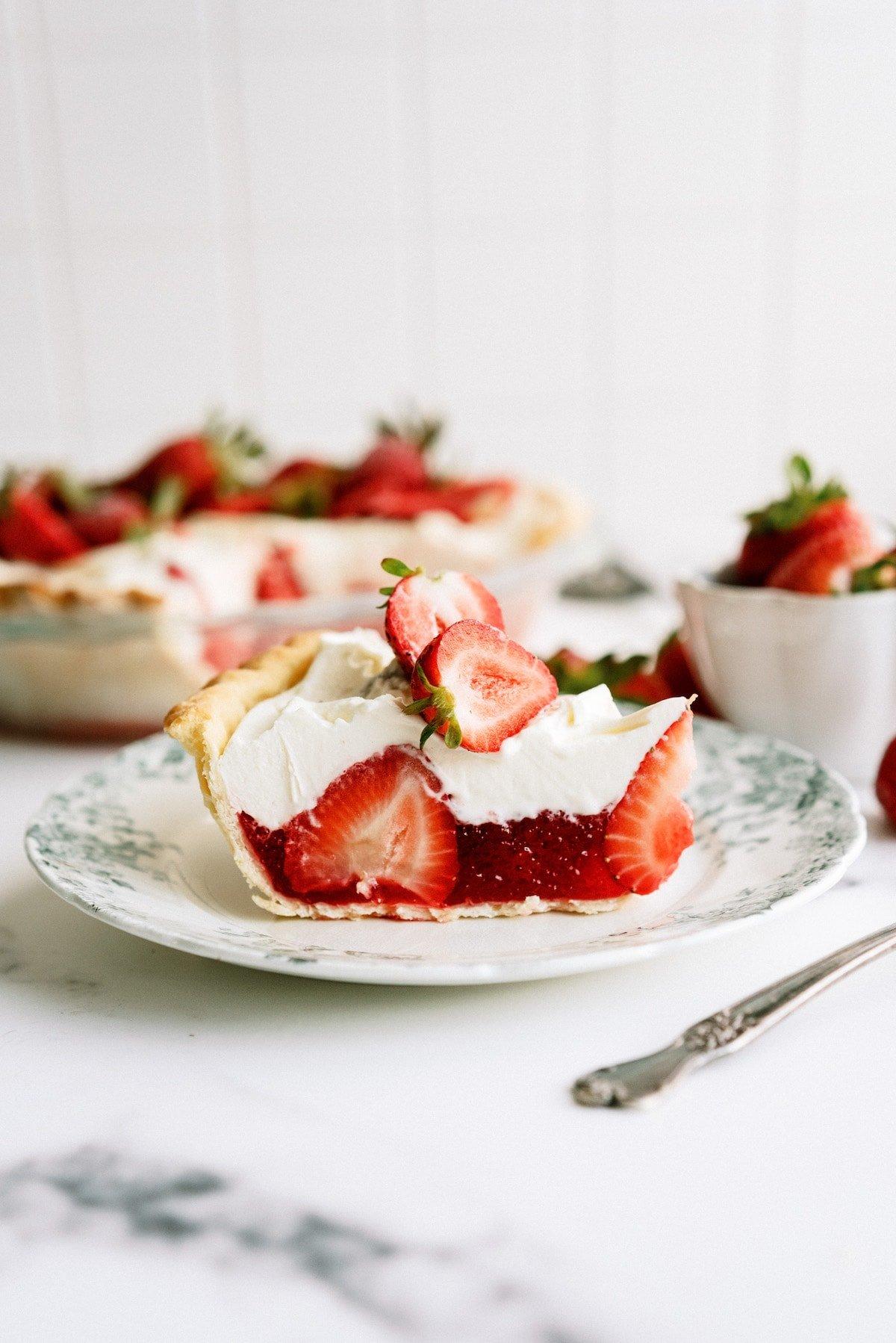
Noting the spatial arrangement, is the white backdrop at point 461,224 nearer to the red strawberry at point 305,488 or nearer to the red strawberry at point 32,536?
the red strawberry at point 305,488

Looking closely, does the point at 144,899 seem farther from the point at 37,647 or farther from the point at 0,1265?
the point at 37,647

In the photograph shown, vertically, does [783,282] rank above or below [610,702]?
above

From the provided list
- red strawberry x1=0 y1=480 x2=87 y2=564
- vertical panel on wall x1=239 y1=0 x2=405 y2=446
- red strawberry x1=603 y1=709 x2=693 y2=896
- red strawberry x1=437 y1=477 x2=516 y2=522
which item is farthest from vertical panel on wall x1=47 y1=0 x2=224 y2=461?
red strawberry x1=603 y1=709 x2=693 y2=896

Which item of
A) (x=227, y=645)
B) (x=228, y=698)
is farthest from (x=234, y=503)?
(x=228, y=698)

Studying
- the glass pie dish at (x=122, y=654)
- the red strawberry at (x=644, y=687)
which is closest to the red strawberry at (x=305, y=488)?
the glass pie dish at (x=122, y=654)

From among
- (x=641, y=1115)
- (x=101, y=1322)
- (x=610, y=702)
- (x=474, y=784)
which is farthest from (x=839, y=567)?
(x=101, y=1322)

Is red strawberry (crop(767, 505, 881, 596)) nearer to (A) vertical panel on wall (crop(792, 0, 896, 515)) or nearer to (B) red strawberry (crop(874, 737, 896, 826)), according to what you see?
(B) red strawberry (crop(874, 737, 896, 826))
